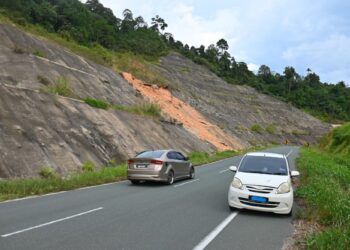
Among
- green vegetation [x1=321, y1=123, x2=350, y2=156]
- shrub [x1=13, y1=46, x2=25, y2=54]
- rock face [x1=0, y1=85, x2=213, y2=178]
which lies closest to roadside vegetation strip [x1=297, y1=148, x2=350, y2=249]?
rock face [x1=0, y1=85, x2=213, y2=178]

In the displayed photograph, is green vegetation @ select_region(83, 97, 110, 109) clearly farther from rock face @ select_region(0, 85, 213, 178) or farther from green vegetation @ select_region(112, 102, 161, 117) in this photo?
green vegetation @ select_region(112, 102, 161, 117)

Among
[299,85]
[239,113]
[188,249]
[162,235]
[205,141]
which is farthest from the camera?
[299,85]

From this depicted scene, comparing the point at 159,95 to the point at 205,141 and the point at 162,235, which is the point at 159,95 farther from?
the point at 162,235

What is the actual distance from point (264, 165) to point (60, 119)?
583 inches

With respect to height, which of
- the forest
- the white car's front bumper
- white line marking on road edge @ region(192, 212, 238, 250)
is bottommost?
white line marking on road edge @ region(192, 212, 238, 250)

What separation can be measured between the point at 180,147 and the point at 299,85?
373 ft

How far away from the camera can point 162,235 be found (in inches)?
336

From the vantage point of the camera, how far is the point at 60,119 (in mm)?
24016

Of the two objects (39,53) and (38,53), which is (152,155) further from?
(39,53)

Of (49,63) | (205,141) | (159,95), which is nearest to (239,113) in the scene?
(159,95)

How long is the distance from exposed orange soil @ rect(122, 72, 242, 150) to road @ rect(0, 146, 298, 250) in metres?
35.0

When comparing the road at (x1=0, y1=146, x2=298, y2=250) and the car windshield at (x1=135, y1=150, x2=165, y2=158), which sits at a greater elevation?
the car windshield at (x1=135, y1=150, x2=165, y2=158)

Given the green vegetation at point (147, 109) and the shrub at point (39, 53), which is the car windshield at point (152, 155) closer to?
the green vegetation at point (147, 109)

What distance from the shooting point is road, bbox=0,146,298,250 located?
789cm
